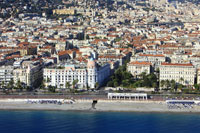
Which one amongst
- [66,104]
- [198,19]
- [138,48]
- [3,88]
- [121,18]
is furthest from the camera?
[198,19]

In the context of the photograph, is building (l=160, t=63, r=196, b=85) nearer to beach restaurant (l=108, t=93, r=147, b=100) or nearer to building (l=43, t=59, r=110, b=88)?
beach restaurant (l=108, t=93, r=147, b=100)

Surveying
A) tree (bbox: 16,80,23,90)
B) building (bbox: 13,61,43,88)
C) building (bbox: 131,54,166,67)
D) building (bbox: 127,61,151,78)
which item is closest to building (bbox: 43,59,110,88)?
building (bbox: 13,61,43,88)

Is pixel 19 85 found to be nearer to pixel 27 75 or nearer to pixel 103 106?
pixel 27 75

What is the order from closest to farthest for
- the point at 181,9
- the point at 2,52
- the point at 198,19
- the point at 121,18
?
1. the point at 2,52
2. the point at 121,18
3. the point at 198,19
4. the point at 181,9

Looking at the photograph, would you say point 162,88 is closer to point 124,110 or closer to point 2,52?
point 124,110

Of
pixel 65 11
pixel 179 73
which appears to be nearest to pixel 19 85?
pixel 179 73

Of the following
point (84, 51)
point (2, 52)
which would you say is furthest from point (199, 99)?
point (2, 52)
